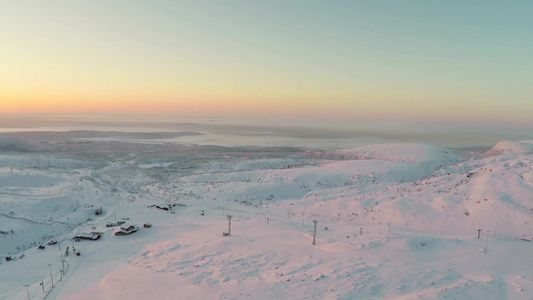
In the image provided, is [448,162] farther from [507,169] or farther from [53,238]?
[53,238]

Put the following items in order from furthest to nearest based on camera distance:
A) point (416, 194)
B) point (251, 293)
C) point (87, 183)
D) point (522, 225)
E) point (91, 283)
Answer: point (87, 183) < point (416, 194) < point (522, 225) < point (91, 283) < point (251, 293)

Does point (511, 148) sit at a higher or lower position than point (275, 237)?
higher

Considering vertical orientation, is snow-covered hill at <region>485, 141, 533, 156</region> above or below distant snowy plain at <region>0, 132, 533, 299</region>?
above

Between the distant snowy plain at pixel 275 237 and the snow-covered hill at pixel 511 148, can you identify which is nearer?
the distant snowy plain at pixel 275 237

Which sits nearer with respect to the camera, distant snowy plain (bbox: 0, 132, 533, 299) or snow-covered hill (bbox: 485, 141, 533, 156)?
distant snowy plain (bbox: 0, 132, 533, 299)

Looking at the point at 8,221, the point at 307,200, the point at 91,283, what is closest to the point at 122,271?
the point at 91,283

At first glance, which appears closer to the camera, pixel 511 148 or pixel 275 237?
pixel 275 237

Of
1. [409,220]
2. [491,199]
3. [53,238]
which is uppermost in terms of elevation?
[491,199]

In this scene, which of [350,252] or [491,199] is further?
[491,199]
